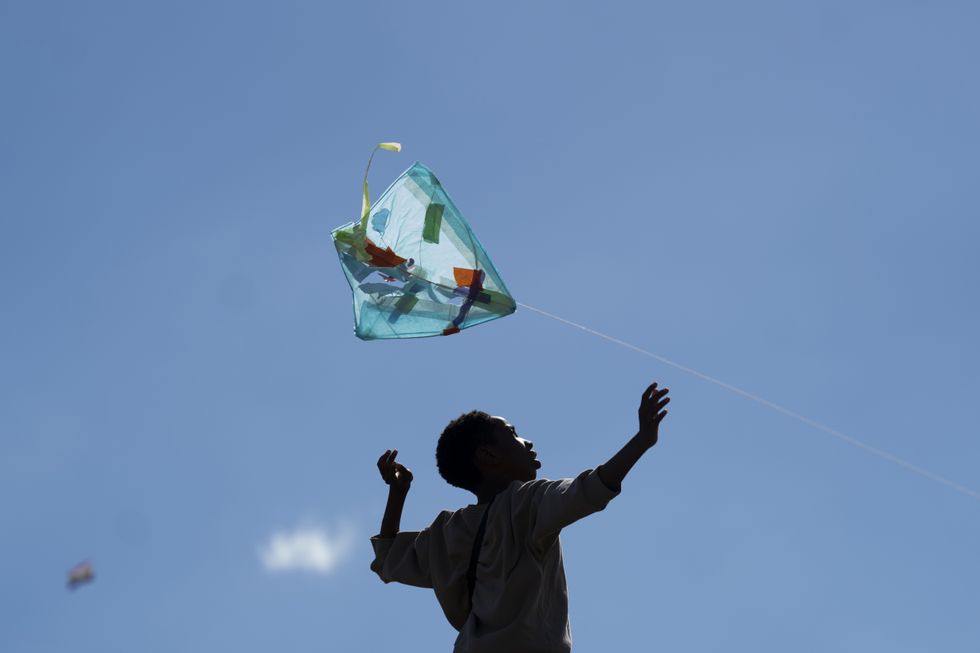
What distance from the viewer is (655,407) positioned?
492 centimetres

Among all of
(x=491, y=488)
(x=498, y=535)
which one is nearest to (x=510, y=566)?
(x=498, y=535)

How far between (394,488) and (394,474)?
0.07 meters

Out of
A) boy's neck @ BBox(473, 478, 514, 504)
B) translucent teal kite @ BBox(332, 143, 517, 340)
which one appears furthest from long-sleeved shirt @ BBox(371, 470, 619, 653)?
translucent teal kite @ BBox(332, 143, 517, 340)

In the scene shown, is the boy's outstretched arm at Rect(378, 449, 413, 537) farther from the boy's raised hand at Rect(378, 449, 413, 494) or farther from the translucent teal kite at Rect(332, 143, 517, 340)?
the translucent teal kite at Rect(332, 143, 517, 340)

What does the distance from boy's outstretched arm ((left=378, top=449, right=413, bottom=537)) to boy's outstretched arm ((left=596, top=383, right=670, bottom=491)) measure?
152 cm

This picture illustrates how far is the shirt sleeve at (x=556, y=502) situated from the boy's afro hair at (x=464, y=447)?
495mm

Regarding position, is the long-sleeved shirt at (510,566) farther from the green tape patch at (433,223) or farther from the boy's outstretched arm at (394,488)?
the green tape patch at (433,223)

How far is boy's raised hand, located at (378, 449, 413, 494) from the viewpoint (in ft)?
20.1

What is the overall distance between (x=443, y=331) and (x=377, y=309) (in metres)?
0.42

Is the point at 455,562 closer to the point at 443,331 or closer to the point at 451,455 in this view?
the point at 451,455

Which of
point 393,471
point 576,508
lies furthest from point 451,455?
point 576,508

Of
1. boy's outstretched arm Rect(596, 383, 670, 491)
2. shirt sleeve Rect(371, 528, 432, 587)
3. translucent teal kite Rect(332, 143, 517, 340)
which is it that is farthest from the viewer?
translucent teal kite Rect(332, 143, 517, 340)

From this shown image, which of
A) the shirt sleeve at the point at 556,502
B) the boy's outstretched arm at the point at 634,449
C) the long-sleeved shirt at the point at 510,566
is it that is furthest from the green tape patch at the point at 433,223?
the boy's outstretched arm at the point at 634,449

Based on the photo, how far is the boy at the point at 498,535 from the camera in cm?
498
